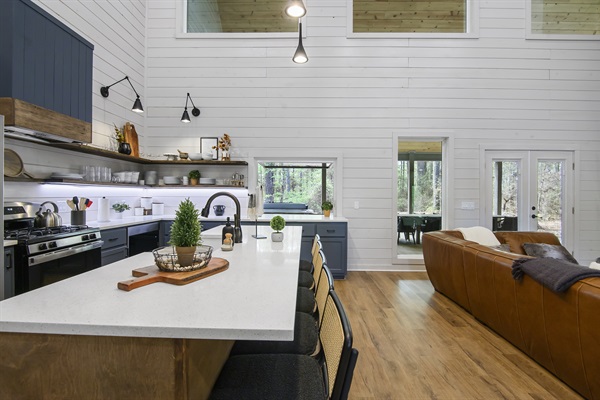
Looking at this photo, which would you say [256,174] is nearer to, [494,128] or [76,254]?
[76,254]

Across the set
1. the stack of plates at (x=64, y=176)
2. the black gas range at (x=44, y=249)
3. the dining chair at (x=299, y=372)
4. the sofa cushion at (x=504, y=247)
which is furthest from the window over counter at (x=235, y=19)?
the dining chair at (x=299, y=372)

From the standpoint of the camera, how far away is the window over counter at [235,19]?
4.96 m

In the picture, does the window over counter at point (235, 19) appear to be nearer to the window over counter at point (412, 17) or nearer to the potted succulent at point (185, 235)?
the window over counter at point (412, 17)

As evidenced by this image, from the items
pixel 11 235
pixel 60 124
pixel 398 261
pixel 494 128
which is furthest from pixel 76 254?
pixel 494 128

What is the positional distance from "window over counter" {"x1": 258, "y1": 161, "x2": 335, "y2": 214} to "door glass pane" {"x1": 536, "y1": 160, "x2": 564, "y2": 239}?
11.5 feet

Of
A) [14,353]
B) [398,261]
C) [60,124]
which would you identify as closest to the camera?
[14,353]

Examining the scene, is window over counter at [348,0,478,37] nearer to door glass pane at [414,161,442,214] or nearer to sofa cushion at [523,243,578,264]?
door glass pane at [414,161,442,214]

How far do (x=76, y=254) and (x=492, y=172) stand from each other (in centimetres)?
576

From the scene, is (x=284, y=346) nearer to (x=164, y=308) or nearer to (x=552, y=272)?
(x=164, y=308)

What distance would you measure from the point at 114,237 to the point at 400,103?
453 centimetres

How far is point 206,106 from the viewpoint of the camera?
16.1 ft

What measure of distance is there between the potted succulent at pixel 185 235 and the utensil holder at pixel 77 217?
2.59 metres

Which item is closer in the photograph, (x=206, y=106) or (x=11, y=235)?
(x=11, y=235)

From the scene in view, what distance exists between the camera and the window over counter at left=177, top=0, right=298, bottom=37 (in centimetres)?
496
